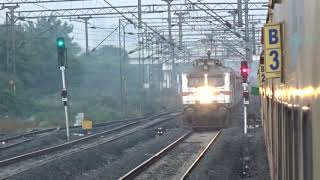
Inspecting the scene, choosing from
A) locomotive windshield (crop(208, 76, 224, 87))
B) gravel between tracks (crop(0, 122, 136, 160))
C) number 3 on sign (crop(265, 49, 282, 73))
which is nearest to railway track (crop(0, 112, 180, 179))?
gravel between tracks (crop(0, 122, 136, 160))

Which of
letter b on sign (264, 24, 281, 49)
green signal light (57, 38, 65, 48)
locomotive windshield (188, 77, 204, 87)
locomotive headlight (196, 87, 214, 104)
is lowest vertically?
locomotive headlight (196, 87, 214, 104)

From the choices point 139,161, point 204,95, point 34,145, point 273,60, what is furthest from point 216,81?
point 273,60

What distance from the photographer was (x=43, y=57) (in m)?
61.2

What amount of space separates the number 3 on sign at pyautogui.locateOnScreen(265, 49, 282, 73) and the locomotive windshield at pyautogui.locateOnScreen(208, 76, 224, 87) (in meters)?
22.9

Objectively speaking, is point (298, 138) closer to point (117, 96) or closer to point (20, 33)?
point (20, 33)

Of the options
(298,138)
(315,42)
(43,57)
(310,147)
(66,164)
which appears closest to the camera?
(315,42)

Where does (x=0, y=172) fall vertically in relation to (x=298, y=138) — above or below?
below

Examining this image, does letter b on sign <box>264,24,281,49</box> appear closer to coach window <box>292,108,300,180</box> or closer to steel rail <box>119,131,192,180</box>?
coach window <box>292,108,300,180</box>

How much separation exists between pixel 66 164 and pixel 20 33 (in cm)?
4147

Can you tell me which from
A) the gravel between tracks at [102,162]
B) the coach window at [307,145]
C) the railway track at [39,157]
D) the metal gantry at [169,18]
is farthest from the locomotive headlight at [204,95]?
the coach window at [307,145]

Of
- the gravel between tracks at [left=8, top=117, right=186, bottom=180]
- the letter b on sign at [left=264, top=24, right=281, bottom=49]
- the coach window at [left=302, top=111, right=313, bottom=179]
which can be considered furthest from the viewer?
the gravel between tracks at [left=8, top=117, right=186, bottom=180]

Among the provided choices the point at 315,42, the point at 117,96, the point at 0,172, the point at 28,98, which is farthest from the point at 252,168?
the point at 117,96

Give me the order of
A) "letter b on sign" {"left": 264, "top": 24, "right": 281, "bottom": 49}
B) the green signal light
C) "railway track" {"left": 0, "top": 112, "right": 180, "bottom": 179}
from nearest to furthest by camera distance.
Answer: "letter b on sign" {"left": 264, "top": 24, "right": 281, "bottom": 49}, "railway track" {"left": 0, "top": 112, "right": 180, "bottom": 179}, the green signal light

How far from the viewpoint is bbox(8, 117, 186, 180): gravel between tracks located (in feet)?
51.6
